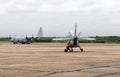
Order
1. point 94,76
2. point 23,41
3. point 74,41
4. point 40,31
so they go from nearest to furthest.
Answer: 1. point 94,76
2. point 74,41
3. point 23,41
4. point 40,31

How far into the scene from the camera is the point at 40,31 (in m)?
132

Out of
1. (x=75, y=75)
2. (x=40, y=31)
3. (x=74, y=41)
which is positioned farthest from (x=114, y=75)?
(x=40, y=31)

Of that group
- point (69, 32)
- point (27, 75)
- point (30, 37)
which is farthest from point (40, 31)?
point (27, 75)

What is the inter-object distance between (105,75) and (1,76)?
5.04 metres

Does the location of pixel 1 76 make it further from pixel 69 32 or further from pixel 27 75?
pixel 69 32

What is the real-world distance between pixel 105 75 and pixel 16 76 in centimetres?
432

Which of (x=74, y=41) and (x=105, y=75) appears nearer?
(x=105, y=75)

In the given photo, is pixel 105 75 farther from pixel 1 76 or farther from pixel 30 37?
pixel 30 37

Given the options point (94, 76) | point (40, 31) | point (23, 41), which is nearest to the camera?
point (94, 76)

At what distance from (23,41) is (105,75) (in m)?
94.8

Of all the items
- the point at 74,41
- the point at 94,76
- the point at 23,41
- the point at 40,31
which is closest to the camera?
the point at 94,76

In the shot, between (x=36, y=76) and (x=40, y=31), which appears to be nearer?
(x=36, y=76)

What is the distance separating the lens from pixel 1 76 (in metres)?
18.8

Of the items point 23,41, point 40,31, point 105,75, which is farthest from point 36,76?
point 40,31
